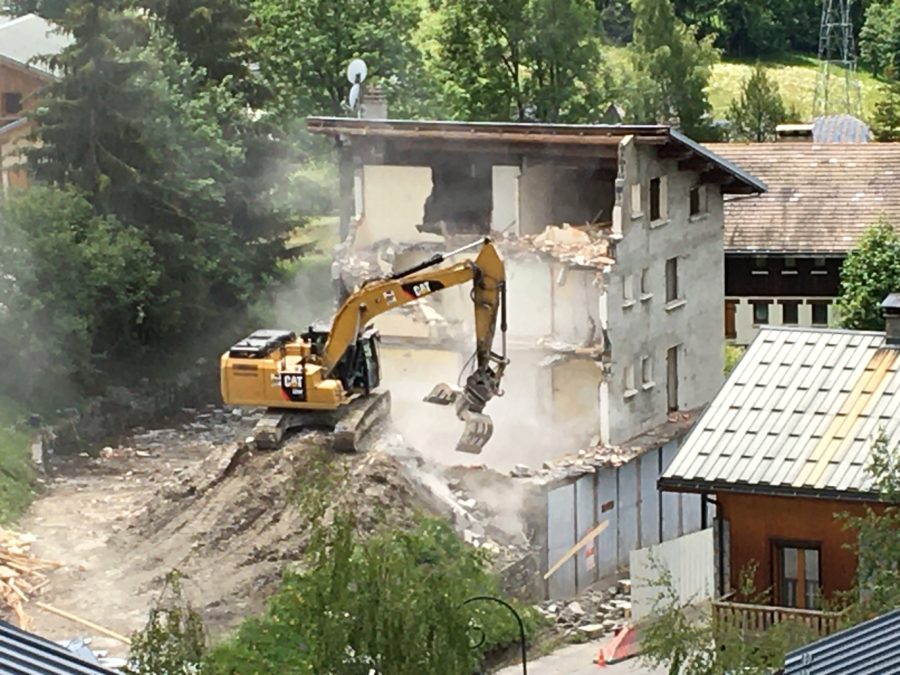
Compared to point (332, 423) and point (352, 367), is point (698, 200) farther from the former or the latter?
Result: point (332, 423)

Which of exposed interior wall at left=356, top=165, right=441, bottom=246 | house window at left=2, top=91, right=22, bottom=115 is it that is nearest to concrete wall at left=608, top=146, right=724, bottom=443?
exposed interior wall at left=356, top=165, right=441, bottom=246

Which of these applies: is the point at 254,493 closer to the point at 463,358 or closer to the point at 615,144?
the point at 463,358

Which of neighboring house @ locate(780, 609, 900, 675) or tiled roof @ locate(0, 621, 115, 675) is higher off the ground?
tiled roof @ locate(0, 621, 115, 675)

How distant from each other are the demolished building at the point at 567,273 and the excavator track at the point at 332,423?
2.55 metres

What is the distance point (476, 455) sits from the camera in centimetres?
4688

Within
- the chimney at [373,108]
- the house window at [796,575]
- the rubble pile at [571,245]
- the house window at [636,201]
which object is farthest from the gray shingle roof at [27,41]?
the house window at [796,575]

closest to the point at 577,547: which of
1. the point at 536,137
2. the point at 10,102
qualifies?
the point at 536,137

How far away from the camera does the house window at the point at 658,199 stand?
162 feet

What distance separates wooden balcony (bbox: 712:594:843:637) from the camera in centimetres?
3189

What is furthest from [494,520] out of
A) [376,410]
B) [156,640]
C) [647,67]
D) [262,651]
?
[647,67]

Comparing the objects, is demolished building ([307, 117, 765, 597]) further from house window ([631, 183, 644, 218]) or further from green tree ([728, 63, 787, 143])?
green tree ([728, 63, 787, 143])

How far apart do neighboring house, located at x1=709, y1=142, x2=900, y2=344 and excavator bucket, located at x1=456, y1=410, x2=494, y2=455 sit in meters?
22.8

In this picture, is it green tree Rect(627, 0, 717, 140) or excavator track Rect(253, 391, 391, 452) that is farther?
green tree Rect(627, 0, 717, 140)

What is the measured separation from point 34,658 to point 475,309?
2441 cm
